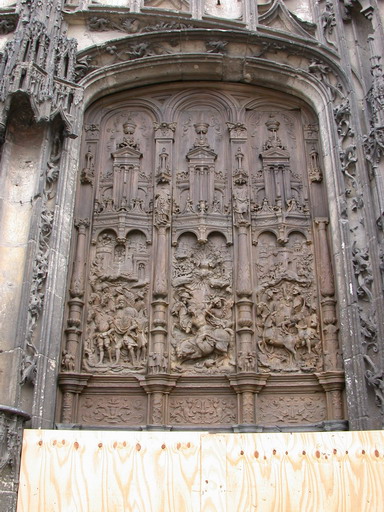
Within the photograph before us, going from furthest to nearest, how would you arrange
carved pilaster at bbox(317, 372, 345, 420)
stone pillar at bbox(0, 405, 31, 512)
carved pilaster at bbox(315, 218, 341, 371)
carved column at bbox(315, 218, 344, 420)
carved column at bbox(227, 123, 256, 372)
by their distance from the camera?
1. carved column at bbox(227, 123, 256, 372)
2. carved pilaster at bbox(315, 218, 341, 371)
3. carved column at bbox(315, 218, 344, 420)
4. carved pilaster at bbox(317, 372, 345, 420)
5. stone pillar at bbox(0, 405, 31, 512)

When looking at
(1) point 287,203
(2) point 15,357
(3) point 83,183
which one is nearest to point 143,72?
(3) point 83,183

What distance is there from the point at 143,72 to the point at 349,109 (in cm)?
409

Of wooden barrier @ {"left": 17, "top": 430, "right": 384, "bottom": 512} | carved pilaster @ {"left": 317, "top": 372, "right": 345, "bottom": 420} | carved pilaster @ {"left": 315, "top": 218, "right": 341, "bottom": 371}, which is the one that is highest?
carved pilaster @ {"left": 315, "top": 218, "right": 341, "bottom": 371}

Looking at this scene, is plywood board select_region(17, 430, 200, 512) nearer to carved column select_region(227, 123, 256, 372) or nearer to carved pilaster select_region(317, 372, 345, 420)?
carved column select_region(227, 123, 256, 372)

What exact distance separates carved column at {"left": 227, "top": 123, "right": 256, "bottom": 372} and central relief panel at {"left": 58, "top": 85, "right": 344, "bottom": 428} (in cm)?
3

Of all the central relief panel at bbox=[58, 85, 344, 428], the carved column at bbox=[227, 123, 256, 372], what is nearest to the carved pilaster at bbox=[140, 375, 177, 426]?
the central relief panel at bbox=[58, 85, 344, 428]

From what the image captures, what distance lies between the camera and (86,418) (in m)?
9.48

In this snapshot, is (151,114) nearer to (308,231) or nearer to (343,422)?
(308,231)

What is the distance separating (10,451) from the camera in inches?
294

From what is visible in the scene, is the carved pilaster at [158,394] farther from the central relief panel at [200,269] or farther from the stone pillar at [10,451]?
the stone pillar at [10,451]

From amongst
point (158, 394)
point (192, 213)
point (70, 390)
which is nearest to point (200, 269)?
point (192, 213)

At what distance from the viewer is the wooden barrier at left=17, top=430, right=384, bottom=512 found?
6.11m

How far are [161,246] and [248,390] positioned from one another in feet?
9.51

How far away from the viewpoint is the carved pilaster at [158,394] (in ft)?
30.8
